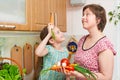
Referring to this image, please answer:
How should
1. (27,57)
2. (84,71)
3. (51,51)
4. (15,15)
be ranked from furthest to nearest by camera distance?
(27,57), (51,51), (15,15), (84,71)

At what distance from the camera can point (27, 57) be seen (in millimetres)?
1729

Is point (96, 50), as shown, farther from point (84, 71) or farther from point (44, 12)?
point (44, 12)

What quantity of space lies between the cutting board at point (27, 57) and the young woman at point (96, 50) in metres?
0.47

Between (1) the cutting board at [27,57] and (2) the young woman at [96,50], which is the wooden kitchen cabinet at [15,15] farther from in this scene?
(2) the young woman at [96,50]

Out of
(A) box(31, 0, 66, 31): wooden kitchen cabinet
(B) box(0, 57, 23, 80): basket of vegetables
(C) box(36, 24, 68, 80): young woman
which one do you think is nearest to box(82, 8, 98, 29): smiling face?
(C) box(36, 24, 68, 80): young woman

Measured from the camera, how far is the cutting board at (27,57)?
1711 mm

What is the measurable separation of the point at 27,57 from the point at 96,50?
2.08 ft

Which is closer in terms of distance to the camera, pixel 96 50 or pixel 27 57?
pixel 96 50

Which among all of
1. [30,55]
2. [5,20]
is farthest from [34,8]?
[30,55]

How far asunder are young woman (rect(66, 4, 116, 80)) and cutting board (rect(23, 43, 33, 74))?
1.55 ft

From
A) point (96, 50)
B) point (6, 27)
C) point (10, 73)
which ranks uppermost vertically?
point (6, 27)

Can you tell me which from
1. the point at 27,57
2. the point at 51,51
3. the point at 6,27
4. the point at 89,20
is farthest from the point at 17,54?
the point at 89,20

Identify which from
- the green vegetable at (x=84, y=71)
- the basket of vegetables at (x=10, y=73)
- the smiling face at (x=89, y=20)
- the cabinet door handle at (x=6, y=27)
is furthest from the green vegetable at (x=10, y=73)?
the smiling face at (x=89, y=20)

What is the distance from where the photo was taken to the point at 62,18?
6.40 feet
